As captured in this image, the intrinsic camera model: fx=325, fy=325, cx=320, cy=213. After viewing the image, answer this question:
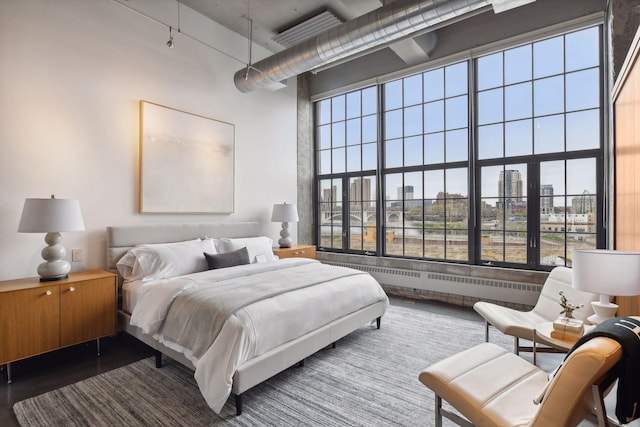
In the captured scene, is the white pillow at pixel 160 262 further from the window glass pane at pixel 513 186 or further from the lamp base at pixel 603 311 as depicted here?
the window glass pane at pixel 513 186

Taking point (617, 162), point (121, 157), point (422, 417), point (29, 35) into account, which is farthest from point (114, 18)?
point (617, 162)

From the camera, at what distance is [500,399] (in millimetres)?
1610

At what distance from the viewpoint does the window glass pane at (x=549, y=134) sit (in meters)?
3.99

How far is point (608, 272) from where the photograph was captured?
1.92 meters

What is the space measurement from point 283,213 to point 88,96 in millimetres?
2875

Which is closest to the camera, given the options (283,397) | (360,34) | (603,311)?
(603,311)

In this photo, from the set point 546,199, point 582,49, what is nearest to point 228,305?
point 546,199

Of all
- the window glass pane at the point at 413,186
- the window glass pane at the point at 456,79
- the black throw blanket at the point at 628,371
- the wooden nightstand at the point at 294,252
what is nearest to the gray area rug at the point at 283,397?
the black throw blanket at the point at 628,371

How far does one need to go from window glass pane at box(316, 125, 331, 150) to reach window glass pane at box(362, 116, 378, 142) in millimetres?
784

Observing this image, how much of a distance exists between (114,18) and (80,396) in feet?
12.5

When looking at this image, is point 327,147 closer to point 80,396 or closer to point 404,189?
point 404,189

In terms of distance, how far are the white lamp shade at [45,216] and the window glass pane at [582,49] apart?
18.6 feet

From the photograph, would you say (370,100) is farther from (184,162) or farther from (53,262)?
(53,262)

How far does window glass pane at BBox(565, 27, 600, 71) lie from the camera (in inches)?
148
